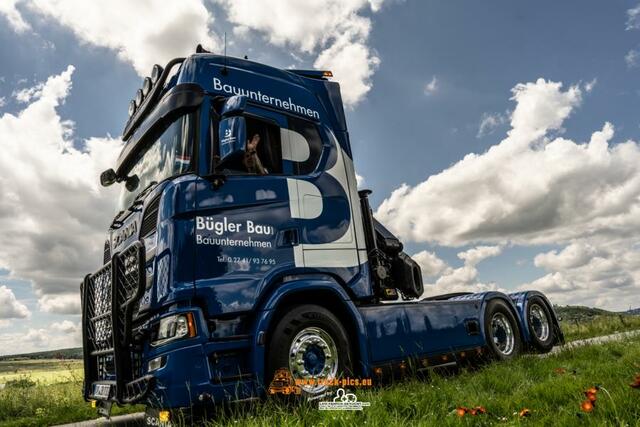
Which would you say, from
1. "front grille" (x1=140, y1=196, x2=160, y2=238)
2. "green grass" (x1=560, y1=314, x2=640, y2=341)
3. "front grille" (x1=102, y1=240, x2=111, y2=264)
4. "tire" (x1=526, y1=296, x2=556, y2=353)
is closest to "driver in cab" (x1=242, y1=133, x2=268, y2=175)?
"front grille" (x1=140, y1=196, x2=160, y2=238)

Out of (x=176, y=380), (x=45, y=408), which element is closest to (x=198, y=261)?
(x=176, y=380)

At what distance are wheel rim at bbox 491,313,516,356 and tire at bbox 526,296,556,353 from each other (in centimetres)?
61

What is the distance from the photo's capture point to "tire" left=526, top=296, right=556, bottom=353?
8.03 m

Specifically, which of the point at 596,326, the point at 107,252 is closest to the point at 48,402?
the point at 107,252

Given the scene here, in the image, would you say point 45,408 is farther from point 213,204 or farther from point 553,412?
point 553,412

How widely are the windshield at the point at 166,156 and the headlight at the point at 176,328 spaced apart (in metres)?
1.38

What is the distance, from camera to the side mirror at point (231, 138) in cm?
437

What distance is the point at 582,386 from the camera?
3938 mm

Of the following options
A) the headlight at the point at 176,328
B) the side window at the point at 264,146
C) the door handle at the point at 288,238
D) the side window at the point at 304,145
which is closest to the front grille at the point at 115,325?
the headlight at the point at 176,328

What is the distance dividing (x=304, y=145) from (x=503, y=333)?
439 cm

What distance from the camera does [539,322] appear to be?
844 centimetres

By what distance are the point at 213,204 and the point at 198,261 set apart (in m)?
0.54

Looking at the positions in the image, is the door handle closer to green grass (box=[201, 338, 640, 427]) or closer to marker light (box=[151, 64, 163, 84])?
green grass (box=[201, 338, 640, 427])

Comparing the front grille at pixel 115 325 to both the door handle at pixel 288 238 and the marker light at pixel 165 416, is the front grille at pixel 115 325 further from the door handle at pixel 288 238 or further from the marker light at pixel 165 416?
the door handle at pixel 288 238
